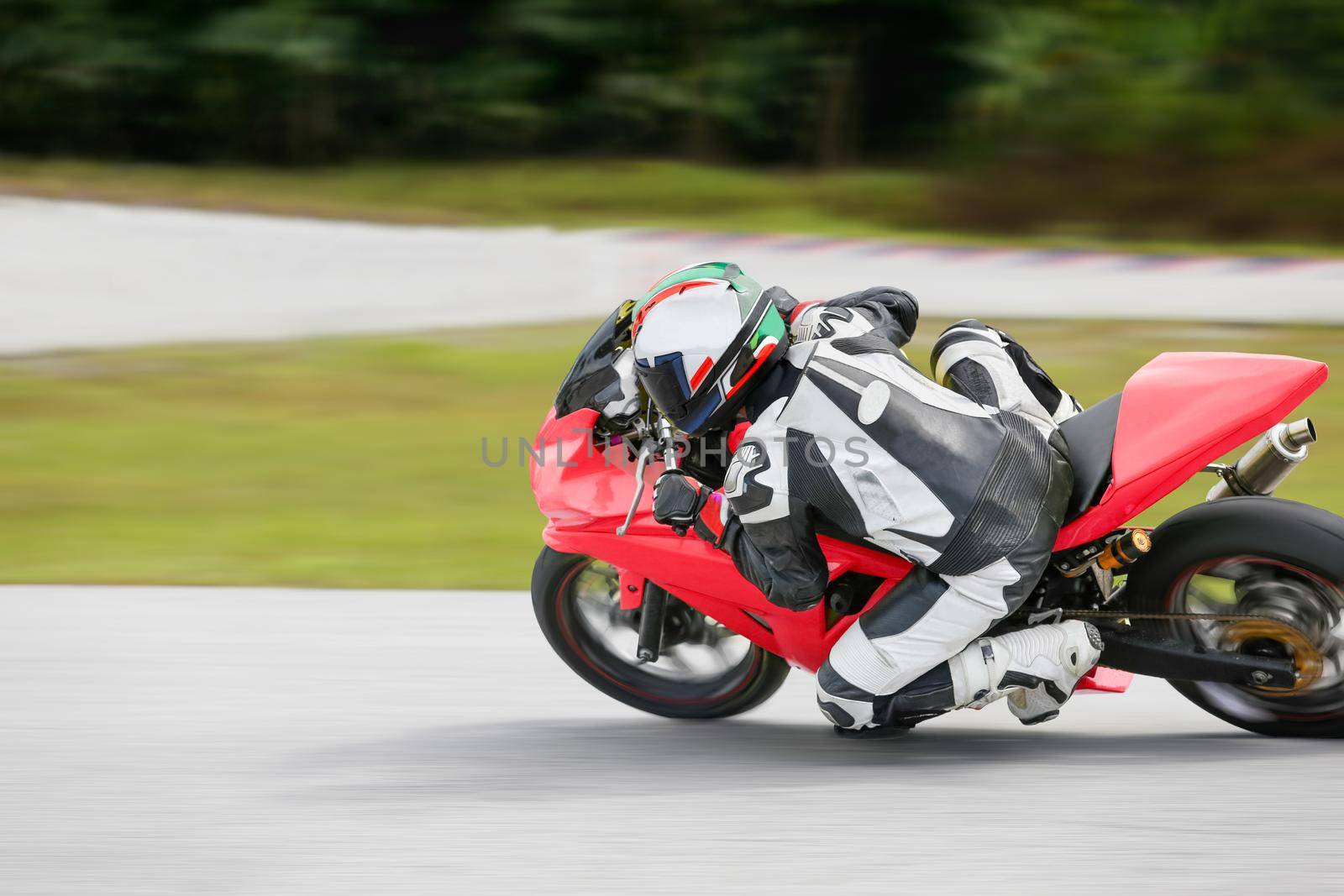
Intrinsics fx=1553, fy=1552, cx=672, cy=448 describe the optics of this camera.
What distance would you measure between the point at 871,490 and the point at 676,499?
46cm

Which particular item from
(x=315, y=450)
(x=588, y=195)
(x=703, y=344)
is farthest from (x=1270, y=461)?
(x=588, y=195)

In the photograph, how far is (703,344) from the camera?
11.0 feet

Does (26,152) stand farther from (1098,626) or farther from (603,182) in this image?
(1098,626)

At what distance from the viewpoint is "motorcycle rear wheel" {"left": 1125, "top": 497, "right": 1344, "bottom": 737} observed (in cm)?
350

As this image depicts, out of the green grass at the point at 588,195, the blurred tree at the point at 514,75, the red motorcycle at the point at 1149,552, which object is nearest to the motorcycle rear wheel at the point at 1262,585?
the red motorcycle at the point at 1149,552

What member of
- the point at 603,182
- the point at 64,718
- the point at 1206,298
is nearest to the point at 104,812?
the point at 64,718

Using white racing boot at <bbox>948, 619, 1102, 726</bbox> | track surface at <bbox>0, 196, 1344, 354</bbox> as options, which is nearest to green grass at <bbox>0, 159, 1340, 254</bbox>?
track surface at <bbox>0, 196, 1344, 354</bbox>

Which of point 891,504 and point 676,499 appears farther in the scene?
point 891,504

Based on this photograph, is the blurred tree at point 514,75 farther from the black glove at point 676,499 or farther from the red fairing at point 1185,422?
the black glove at point 676,499

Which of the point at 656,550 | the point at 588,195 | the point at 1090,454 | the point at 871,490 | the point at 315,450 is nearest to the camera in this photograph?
the point at 871,490

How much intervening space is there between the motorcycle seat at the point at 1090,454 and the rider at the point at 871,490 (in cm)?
4

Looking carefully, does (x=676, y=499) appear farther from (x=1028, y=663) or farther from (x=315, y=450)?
(x=315, y=450)

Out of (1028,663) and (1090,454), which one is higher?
(1090,454)

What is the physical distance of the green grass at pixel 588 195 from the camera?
49.1 feet
